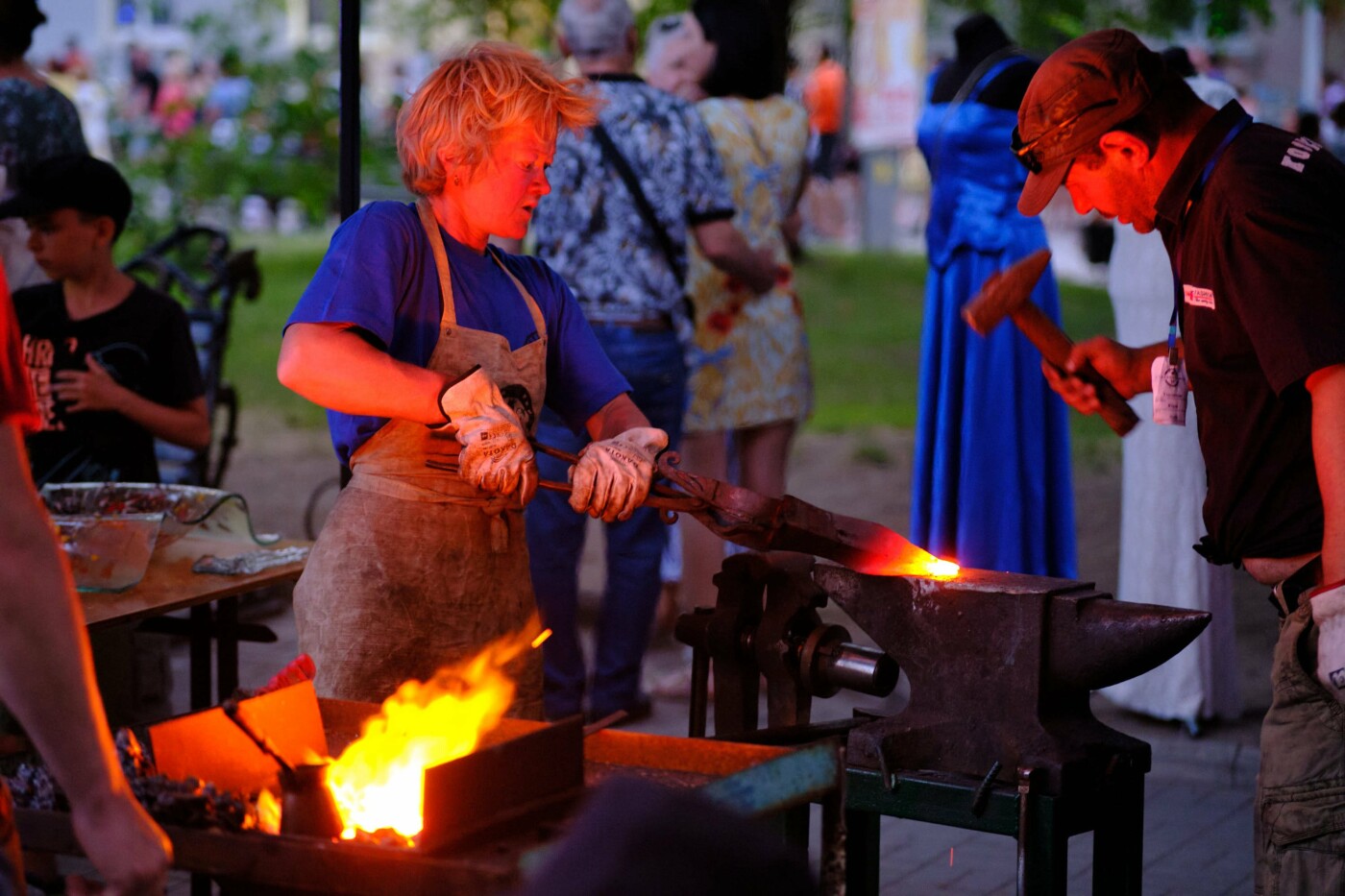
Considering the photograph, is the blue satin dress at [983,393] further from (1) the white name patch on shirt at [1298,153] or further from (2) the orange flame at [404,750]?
(2) the orange flame at [404,750]

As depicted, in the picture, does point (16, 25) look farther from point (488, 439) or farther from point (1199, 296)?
point (1199, 296)

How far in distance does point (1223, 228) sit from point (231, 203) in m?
13.4

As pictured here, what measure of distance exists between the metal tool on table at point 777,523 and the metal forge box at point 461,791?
1.49 ft

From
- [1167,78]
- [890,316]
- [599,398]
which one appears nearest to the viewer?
[1167,78]

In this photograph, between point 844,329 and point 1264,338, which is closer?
point 1264,338

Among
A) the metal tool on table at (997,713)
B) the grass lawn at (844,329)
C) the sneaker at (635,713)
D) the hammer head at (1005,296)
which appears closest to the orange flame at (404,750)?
the metal tool on table at (997,713)

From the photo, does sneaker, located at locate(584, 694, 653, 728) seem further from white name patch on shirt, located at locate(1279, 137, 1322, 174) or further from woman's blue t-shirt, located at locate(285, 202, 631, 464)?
white name patch on shirt, located at locate(1279, 137, 1322, 174)

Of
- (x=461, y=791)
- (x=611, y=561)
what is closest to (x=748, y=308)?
(x=611, y=561)

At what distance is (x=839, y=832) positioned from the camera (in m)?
2.42

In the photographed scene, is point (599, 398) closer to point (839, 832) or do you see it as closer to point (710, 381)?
point (839, 832)

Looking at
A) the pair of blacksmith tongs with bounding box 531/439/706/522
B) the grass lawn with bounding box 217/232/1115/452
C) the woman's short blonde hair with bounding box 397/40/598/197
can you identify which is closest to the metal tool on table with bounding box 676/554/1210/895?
the pair of blacksmith tongs with bounding box 531/439/706/522

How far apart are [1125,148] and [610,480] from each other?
1088 mm

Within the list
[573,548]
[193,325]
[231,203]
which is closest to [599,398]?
[573,548]

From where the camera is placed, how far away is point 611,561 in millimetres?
5301
